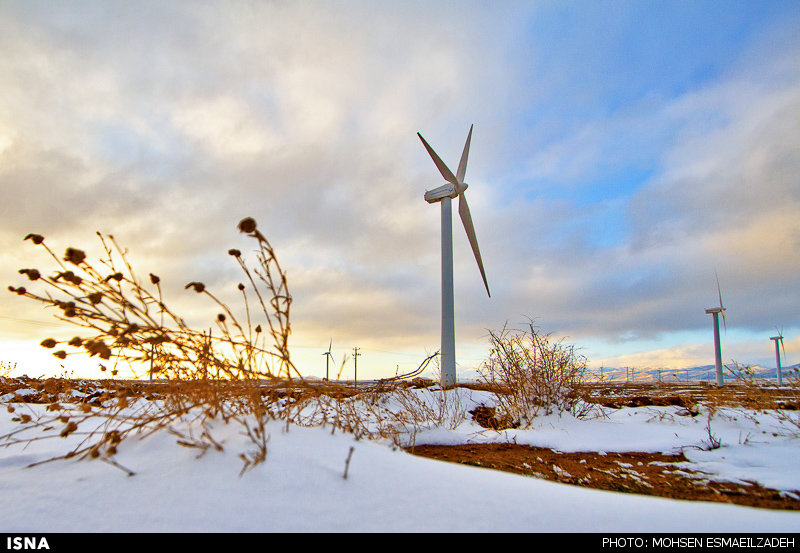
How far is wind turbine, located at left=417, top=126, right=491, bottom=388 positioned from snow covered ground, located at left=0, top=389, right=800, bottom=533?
42.0 ft

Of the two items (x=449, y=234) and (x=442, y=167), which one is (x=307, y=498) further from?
(x=442, y=167)

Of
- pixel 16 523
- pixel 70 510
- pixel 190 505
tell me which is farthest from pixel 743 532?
pixel 16 523

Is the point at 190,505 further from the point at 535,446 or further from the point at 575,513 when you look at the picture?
the point at 535,446

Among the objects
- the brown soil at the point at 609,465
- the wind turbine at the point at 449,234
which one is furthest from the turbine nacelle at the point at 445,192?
the brown soil at the point at 609,465

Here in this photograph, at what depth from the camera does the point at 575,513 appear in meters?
2.08

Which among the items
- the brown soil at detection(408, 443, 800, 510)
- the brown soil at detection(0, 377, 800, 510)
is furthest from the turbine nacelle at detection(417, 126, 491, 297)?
the brown soil at detection(408, 443, 800, 510)

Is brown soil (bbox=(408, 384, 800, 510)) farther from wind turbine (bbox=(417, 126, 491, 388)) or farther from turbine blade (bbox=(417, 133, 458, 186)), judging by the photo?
turbine blade (bbox=(417, 133, 458, 186))

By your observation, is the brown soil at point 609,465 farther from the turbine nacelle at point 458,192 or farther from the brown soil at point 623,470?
the turbine nacelle at point 458,192

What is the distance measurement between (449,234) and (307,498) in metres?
16.0

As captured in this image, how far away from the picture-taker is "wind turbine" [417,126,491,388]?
54.5ft

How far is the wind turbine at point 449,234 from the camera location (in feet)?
54.5

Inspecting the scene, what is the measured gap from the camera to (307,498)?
2.03 m
